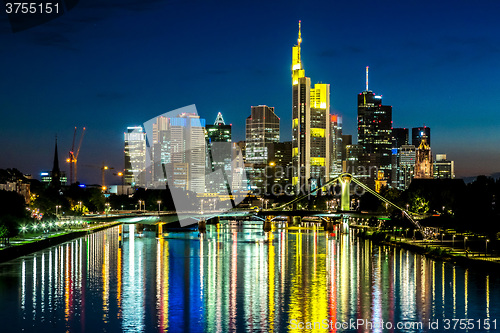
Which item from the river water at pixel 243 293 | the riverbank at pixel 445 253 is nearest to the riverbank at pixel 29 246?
the river water at pixel 243 293

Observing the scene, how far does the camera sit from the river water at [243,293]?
135 feet

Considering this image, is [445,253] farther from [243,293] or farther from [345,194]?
[345,194]

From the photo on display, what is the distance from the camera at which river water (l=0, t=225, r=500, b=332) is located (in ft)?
135

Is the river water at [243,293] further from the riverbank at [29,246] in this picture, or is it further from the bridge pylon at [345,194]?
the bridge pylon at [345,194]

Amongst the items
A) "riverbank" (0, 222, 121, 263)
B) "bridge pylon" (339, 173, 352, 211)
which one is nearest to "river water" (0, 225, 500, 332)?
"riverbank" (0, 222, 121, 263)

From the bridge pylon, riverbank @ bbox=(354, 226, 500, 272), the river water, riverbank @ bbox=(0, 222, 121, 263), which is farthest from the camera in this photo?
the bridge pylon

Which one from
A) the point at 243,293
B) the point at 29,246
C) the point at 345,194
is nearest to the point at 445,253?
the point at 243,293

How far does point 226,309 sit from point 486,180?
74.6 m

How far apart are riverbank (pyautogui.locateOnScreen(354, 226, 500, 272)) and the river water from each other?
1.38 m

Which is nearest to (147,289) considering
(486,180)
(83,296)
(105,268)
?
(83,296)

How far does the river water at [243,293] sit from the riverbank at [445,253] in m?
1.38

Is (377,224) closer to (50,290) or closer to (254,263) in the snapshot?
(254,263)

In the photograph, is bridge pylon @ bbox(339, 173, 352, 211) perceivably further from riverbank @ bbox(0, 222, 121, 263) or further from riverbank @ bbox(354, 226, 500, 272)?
riverbank @ bbox(0, 222, 121, 263)

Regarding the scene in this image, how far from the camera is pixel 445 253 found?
7606 cm
